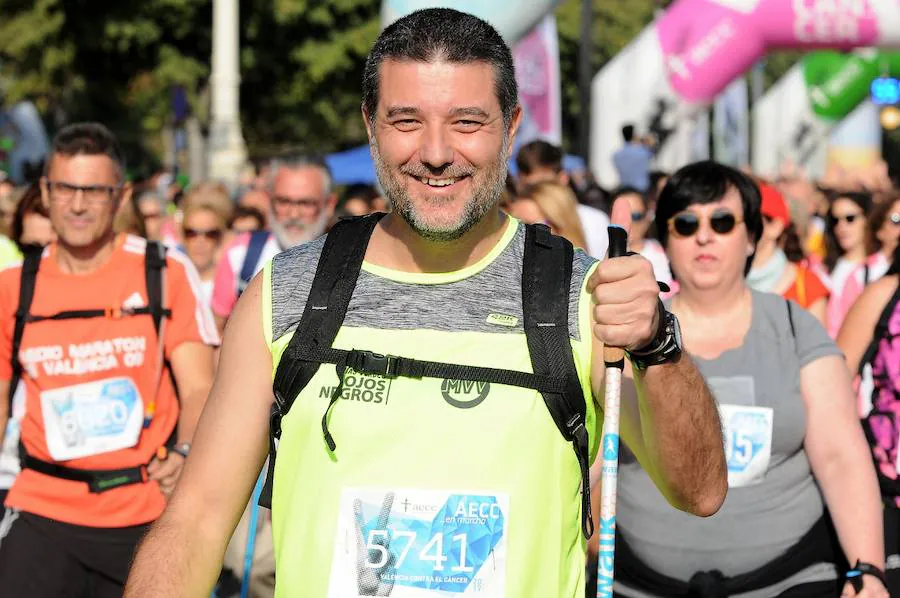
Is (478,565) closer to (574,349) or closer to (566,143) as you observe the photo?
(574,349)

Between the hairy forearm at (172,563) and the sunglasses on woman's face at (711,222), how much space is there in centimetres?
236

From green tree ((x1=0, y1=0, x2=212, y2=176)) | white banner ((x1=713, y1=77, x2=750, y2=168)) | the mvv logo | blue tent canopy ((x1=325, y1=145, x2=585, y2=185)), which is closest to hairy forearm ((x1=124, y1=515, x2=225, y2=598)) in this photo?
the mvv logo

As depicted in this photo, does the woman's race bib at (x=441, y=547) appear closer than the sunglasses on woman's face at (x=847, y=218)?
Yes

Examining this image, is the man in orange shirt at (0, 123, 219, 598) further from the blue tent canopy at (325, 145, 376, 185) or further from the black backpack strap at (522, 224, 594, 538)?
the blue tent canopy at (325, 145, 376, 185)

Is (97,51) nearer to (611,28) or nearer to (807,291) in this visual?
(611,28)

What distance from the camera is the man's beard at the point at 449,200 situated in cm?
292

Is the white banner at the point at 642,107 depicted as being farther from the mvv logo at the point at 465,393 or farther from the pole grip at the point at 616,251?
the pole grip at the point at 616,251

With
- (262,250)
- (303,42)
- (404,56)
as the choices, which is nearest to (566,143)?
(303,42)

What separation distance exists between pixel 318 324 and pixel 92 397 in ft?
8.48

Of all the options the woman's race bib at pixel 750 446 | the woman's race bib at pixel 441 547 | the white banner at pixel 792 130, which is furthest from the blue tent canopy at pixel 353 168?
the woman's race bib at pixel 441 547

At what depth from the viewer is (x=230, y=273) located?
7.28 m

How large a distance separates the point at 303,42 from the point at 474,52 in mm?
31124

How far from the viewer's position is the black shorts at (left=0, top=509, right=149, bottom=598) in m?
5.07

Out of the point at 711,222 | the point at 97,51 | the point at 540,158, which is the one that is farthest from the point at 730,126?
the point at 711,222
